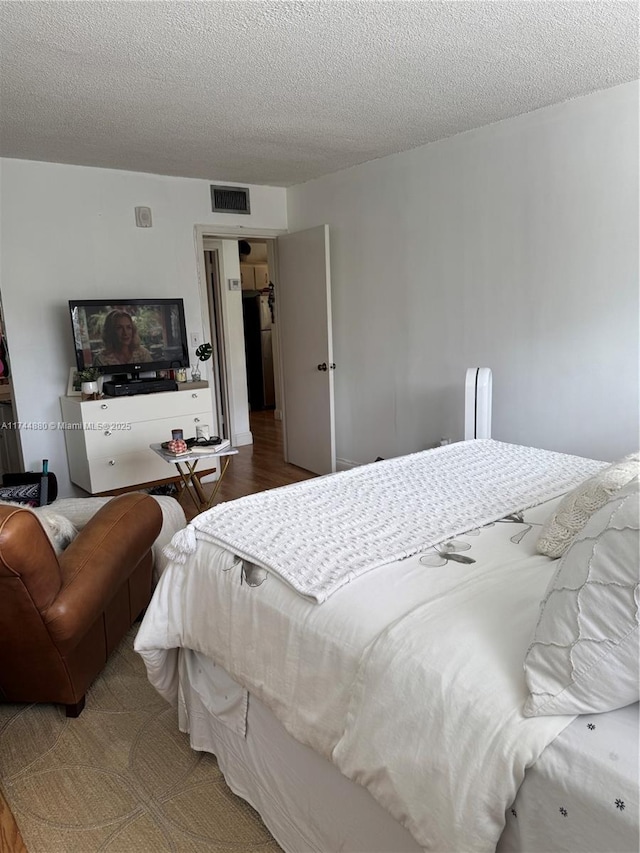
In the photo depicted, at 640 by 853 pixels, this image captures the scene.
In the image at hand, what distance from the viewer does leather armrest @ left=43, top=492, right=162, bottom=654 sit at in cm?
186

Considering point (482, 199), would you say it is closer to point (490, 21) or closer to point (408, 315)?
point (408, 315)

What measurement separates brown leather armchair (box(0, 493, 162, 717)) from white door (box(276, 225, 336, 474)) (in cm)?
269

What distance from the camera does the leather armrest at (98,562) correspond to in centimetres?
186

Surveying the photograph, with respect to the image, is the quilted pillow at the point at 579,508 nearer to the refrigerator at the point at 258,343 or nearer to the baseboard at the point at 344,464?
the baseboard at the point at 344,464

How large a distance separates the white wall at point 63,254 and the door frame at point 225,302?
0.14m

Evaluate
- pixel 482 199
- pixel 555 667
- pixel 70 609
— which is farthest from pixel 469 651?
pixel 482 199

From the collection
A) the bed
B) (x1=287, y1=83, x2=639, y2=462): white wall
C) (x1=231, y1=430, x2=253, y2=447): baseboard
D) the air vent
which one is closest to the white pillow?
the bed

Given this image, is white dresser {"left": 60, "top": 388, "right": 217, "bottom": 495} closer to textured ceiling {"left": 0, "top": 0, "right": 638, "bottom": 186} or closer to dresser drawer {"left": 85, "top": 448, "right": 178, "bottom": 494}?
dresser drawer {"left": 85, "top": 448, "right": 178, "bottom": 494}

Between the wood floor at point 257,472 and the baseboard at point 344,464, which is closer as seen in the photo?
the wood floor at point 257,472

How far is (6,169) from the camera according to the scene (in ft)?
13.1

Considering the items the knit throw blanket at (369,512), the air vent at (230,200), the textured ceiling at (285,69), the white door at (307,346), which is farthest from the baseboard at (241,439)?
the knit throw blanket at (369,512)

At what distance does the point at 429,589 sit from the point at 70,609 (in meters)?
1.17

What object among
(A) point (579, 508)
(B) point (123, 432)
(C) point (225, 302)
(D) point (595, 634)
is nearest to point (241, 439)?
(C) point (225, 302)

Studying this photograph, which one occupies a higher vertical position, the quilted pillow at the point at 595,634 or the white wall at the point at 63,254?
the white wall at the point at 63,254
